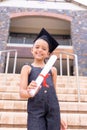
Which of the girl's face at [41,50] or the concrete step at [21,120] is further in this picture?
the concrete step at [21,120]

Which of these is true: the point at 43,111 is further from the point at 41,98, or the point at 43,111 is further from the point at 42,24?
the point at 42,24

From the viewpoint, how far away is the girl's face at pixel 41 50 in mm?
1666

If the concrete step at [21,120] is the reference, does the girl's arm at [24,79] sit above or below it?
above

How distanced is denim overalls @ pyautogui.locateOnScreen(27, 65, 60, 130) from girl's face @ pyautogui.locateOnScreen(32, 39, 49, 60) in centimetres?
25

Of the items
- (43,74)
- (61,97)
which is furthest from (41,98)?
(61,97)

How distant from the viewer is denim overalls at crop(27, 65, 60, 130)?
1.49m

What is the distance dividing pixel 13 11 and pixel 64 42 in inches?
140

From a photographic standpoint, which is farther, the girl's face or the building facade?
the building facade

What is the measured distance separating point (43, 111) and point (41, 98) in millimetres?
90

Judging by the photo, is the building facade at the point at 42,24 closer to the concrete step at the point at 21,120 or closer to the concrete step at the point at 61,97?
the concrete step at the point at 61,97

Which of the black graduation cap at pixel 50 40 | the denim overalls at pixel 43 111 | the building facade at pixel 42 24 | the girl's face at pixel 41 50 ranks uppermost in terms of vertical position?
the building facade at pixel 42 24

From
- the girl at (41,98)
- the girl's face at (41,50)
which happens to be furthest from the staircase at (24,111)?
the girl's face at (41,50)

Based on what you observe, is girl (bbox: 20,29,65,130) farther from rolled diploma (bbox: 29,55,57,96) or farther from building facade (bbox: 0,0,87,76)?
building facade (bbox: 0,0,87,76)

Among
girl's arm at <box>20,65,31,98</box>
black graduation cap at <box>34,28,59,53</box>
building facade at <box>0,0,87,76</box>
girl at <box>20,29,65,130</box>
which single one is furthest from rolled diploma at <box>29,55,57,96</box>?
building facade at <box>0,0,87,76</box>
